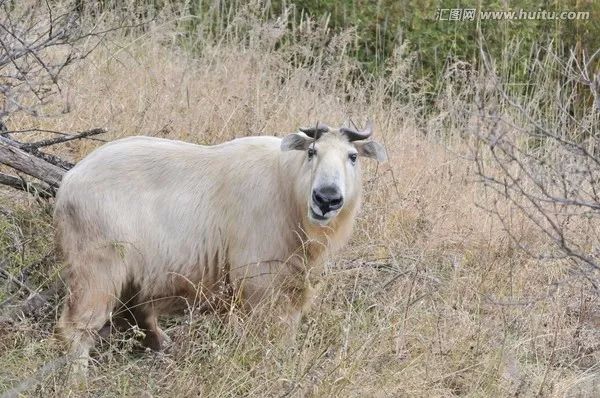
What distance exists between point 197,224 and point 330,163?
79 cm

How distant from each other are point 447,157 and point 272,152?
2830mm

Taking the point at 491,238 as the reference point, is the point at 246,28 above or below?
above

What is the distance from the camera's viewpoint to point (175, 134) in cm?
755

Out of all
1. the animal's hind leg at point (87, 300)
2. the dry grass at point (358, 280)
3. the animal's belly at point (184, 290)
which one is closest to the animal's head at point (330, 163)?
the dry grass at point (358, 280)

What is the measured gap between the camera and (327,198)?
488cm

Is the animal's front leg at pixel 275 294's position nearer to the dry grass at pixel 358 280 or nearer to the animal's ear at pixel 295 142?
the dry grass at pixel 358 280

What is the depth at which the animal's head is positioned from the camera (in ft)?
16.1

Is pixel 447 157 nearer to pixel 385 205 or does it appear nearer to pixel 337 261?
pixel 385 205

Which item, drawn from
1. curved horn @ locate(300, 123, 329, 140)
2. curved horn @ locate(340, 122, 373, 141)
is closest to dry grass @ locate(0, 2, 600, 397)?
curved horn @ locate(340, 122, 373, 141)

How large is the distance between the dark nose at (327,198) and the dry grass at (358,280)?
0.47 m

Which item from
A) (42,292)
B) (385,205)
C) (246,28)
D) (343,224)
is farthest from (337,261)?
(246,28)

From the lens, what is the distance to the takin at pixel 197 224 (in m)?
5.08

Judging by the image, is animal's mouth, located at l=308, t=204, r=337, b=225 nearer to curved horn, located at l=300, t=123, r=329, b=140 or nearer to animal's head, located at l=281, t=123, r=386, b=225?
animal's head, located at l=281, t=123, r=386, b=225

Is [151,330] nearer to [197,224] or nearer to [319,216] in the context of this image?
[197,224]
